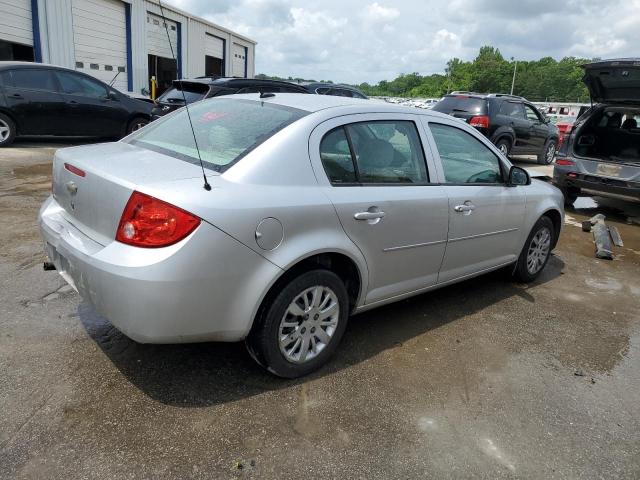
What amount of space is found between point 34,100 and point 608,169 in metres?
9.95

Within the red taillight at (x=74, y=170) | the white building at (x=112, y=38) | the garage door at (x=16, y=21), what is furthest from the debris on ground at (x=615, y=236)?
the garage door at (x=16, y=21)

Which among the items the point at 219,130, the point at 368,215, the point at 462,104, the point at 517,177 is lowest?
the point at 368,215

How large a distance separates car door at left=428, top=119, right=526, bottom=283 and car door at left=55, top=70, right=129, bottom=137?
347 inches

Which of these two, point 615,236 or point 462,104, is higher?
point 462,104

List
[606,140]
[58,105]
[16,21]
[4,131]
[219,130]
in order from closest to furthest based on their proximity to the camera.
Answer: [219,130] → [606,140] → [4,131] → [58,105] → [16,21]

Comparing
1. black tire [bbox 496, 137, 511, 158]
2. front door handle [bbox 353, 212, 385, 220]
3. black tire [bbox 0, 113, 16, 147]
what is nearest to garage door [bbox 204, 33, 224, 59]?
black tire [bbox 0, 113, 16, 147]

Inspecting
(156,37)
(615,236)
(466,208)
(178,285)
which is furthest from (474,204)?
(156,37)

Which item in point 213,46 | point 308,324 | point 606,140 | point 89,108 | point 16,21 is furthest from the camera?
point 213,46

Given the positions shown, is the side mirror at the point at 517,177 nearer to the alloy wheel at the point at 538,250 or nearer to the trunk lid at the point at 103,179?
the alloy wheel at the point at 538,250

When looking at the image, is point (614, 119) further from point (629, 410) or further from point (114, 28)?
point (114, 28)

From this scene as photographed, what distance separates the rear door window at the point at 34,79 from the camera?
9.46m

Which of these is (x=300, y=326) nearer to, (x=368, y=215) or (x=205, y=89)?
(x=368, y=215)

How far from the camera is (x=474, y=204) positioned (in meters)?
3.81

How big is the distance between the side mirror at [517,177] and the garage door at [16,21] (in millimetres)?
13182
